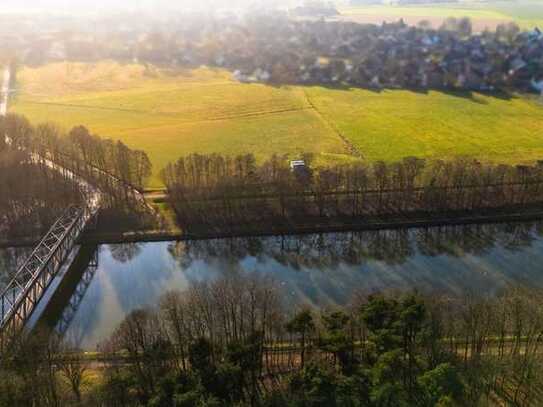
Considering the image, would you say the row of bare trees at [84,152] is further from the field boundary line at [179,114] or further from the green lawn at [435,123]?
the green lawn at [435,123]

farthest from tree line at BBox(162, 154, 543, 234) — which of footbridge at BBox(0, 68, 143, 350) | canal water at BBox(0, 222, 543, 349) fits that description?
footbridge at BBox(0, 68, 143, 350)

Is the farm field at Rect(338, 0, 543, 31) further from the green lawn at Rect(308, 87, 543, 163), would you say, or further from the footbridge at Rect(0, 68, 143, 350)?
the footbridge at Rect(0, 68, 143, 350)

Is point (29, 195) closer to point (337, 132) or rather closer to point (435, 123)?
point (337, 132)

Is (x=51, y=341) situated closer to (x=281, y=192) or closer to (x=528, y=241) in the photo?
(x=281, y=192)

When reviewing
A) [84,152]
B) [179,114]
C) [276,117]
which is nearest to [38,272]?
[84,152]

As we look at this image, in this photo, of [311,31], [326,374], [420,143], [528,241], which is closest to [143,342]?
[326,374]
